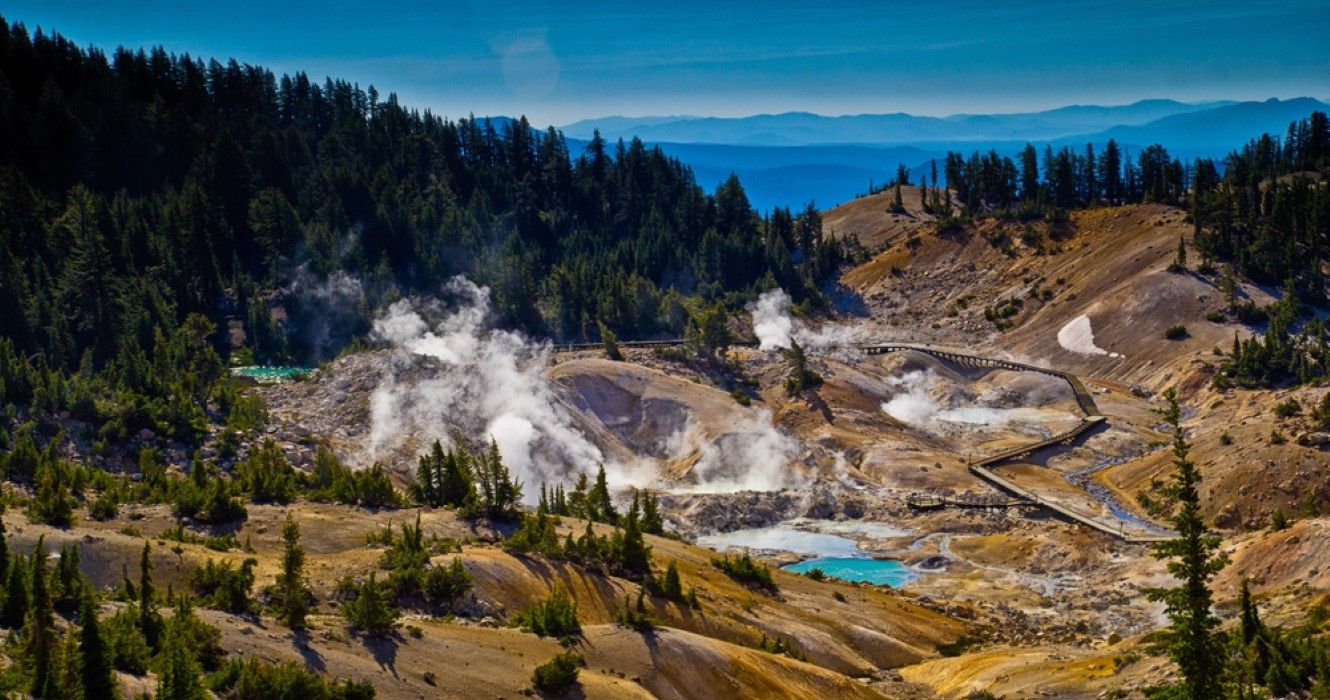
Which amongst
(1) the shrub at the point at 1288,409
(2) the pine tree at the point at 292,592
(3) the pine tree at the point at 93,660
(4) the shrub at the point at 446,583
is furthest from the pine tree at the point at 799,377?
(3) the pine tree at the point at 93,660

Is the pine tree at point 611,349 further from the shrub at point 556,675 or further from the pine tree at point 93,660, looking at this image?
the pine tree at point 93,660

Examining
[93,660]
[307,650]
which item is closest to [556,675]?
[307,650]

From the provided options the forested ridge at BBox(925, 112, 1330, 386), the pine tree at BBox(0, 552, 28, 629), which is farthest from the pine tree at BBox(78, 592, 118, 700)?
the forested ridge at BBox(925, 112, 1330, 386)

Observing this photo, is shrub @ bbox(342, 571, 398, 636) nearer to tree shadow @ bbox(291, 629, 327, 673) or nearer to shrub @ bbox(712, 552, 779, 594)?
tree shadow @ bbox(291, 629, 327, 673)

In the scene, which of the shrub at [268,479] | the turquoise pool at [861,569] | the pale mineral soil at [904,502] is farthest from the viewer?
the turquoise pool at [861,569]

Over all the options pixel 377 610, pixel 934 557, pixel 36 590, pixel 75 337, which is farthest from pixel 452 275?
pixel 36 590

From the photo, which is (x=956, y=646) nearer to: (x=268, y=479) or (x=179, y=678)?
(x=268, y=479)
